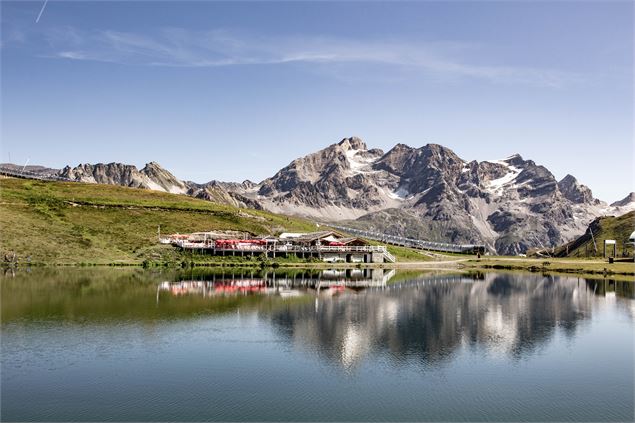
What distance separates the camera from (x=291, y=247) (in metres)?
168

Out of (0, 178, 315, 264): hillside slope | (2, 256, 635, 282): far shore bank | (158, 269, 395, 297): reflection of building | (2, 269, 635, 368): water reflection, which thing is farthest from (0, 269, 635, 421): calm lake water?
(0, 178, 315, 264): hillside slope

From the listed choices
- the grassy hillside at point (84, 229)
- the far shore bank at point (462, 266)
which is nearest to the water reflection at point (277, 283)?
the far shore bank at point (462, 266)

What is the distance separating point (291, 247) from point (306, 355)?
113 m

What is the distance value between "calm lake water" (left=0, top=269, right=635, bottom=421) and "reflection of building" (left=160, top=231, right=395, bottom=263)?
6073 centimetres

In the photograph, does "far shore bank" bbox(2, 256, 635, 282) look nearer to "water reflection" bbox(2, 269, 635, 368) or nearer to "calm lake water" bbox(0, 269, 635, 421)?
Answer: "water reflection" bbox(2, 269, 635, 368)

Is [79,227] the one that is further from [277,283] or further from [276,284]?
[276,284]

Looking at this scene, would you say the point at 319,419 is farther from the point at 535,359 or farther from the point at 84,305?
the point at 84,305

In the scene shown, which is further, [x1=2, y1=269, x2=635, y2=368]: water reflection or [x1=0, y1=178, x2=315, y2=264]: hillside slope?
[x1=0, y1=178, x2=315, y2=264]: hillside slope

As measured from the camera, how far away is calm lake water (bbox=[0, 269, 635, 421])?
4050 centimetres

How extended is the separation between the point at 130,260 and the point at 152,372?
348ft

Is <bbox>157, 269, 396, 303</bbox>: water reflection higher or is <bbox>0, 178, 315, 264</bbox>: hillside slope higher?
<bbox>0, 178, 315, 264</bbox>: hillside slope

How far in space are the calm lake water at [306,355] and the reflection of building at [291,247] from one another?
60.7 metres

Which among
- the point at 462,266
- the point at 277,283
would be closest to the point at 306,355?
the point at 277,283

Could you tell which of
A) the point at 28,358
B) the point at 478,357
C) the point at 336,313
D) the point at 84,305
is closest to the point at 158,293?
the point at 84,305
